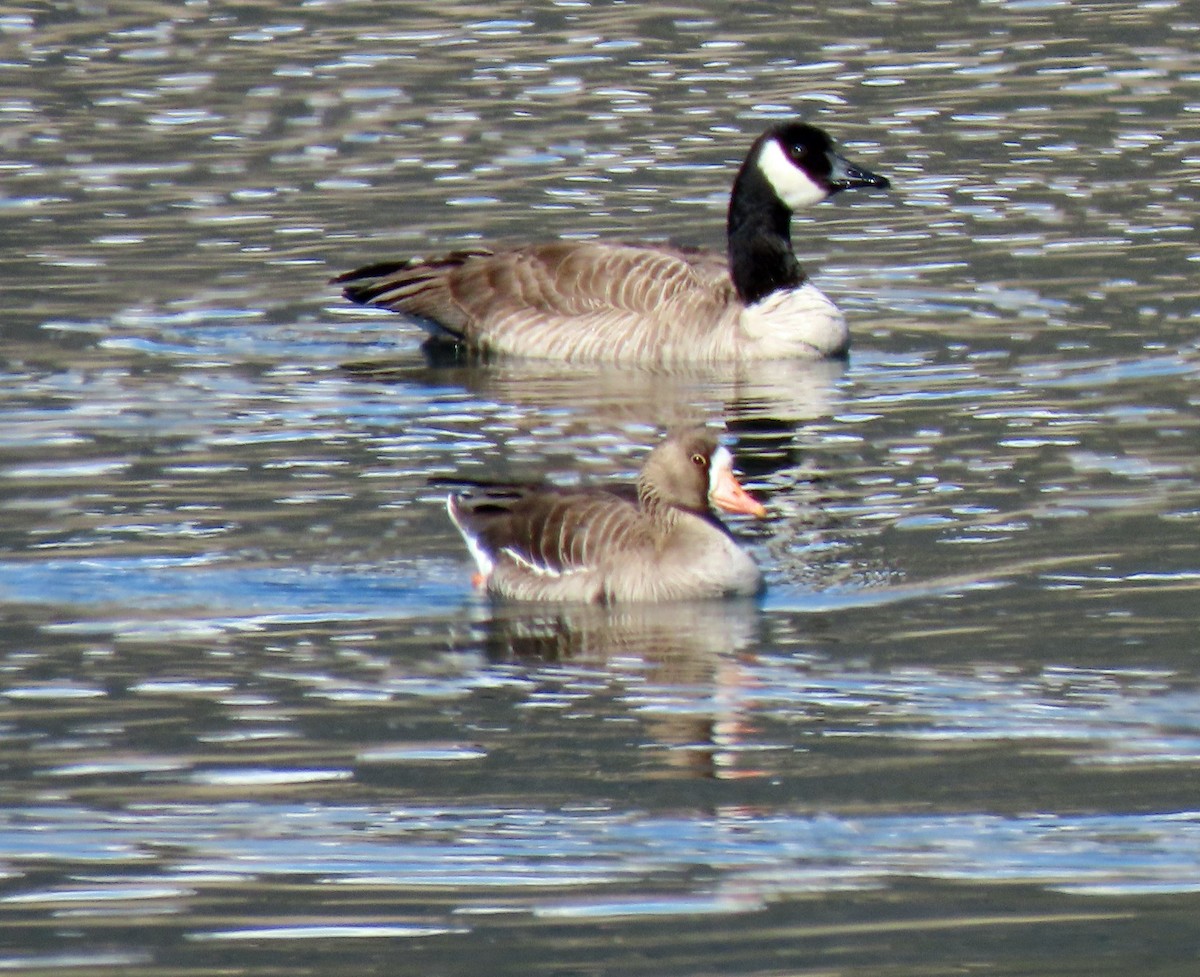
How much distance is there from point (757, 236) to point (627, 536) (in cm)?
687

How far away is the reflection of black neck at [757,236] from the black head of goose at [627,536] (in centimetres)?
602

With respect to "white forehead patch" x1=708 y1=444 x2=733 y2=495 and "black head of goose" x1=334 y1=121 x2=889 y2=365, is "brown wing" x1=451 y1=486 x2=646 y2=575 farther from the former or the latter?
"black head of goose" x1=334 y1=121 x2=889 y2=365

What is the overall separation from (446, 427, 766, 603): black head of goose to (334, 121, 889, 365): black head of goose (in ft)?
17.7

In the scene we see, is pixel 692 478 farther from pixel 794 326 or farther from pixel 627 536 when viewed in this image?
pixel 794 326

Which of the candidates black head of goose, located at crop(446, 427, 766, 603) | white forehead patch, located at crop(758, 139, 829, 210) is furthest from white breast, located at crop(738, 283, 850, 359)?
black head of goose, located at crop(446, 427, 766, 603)

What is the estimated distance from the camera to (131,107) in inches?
973

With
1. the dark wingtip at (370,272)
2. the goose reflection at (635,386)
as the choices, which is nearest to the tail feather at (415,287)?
the dark wingtip at (370,272)

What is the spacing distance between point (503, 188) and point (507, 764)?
12673mm

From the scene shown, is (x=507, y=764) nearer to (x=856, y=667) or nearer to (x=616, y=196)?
(x=856, y=667)

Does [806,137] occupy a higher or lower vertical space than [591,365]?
higher

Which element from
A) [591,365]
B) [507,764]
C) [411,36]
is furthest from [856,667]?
[411,36]

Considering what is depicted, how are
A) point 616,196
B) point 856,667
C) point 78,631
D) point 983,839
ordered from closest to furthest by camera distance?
point 983,839
point 856,667
point 78,631
point 616,196

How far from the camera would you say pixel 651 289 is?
17641mm

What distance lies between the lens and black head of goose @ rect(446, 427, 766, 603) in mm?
11367
